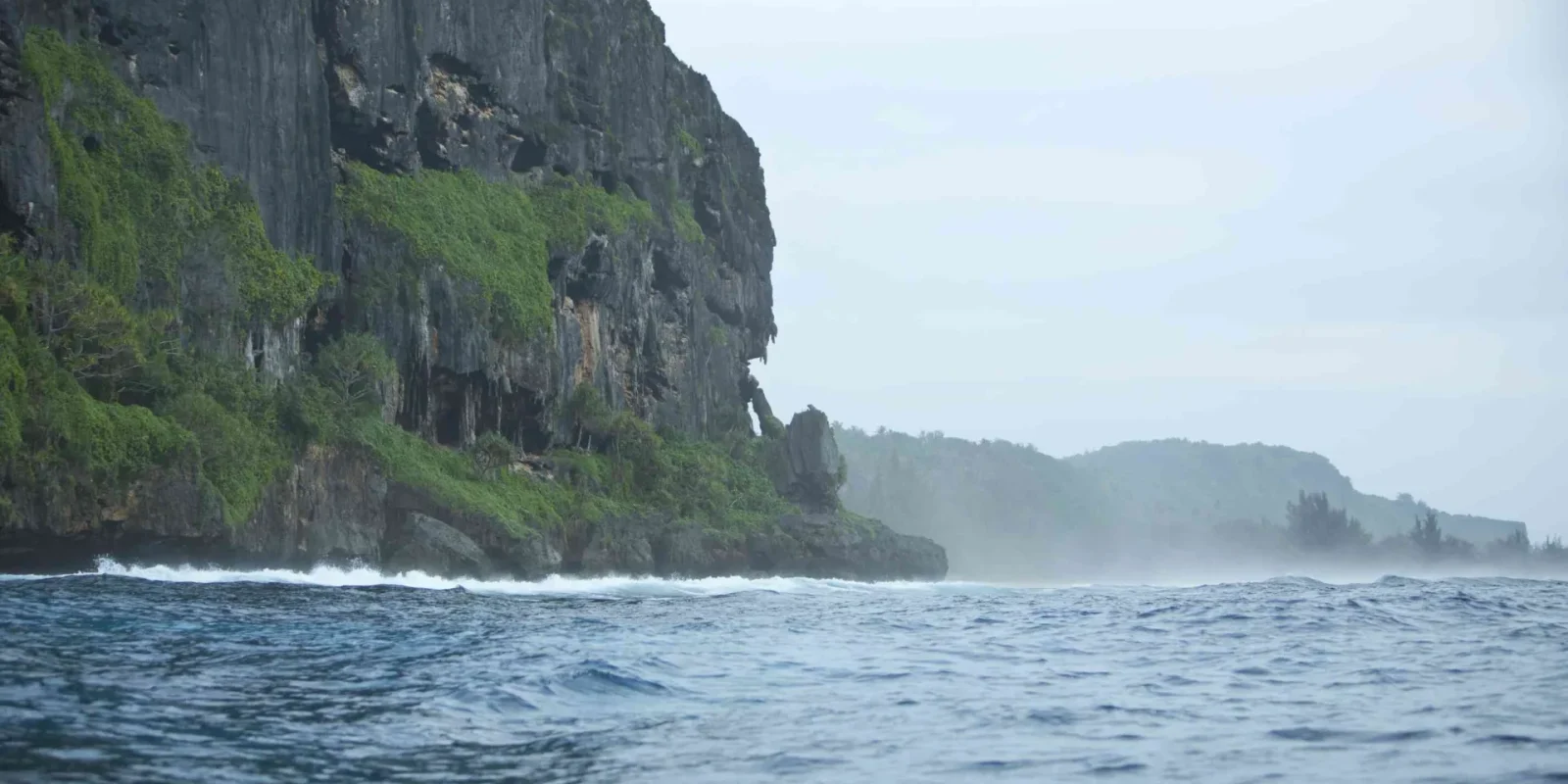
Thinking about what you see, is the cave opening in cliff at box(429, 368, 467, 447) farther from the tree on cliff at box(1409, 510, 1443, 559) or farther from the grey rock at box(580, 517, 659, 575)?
the tree on cliff at box(1409, 510, 1443, 559)

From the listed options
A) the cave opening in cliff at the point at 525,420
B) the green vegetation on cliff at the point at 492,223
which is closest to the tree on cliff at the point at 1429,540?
the green vegetation on cliff at the point at 492,223

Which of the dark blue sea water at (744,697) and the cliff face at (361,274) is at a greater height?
the cliff face at (361,274)

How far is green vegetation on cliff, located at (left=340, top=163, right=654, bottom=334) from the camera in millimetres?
69688

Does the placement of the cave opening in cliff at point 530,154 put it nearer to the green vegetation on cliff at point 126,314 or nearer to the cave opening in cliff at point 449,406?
the cave opening in cliff at point 449,406

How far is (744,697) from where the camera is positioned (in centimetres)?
1905

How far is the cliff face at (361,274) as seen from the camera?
4425 cm

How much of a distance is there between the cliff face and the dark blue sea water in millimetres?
Answer: 13618

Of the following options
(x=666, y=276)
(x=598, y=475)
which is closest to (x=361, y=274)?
(x=598, y=475)

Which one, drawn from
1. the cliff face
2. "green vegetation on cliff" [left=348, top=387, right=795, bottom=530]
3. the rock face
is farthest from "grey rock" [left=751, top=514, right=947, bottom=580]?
the rock face

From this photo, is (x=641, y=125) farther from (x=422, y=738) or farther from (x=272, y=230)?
(x=422, y=738)

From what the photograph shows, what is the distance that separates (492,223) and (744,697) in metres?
60.9

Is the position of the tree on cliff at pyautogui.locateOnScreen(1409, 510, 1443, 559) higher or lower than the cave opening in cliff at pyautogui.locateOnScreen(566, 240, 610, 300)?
lower

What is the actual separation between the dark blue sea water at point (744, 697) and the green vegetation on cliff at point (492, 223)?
126 feet

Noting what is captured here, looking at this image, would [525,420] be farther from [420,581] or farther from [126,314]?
[126,314]
